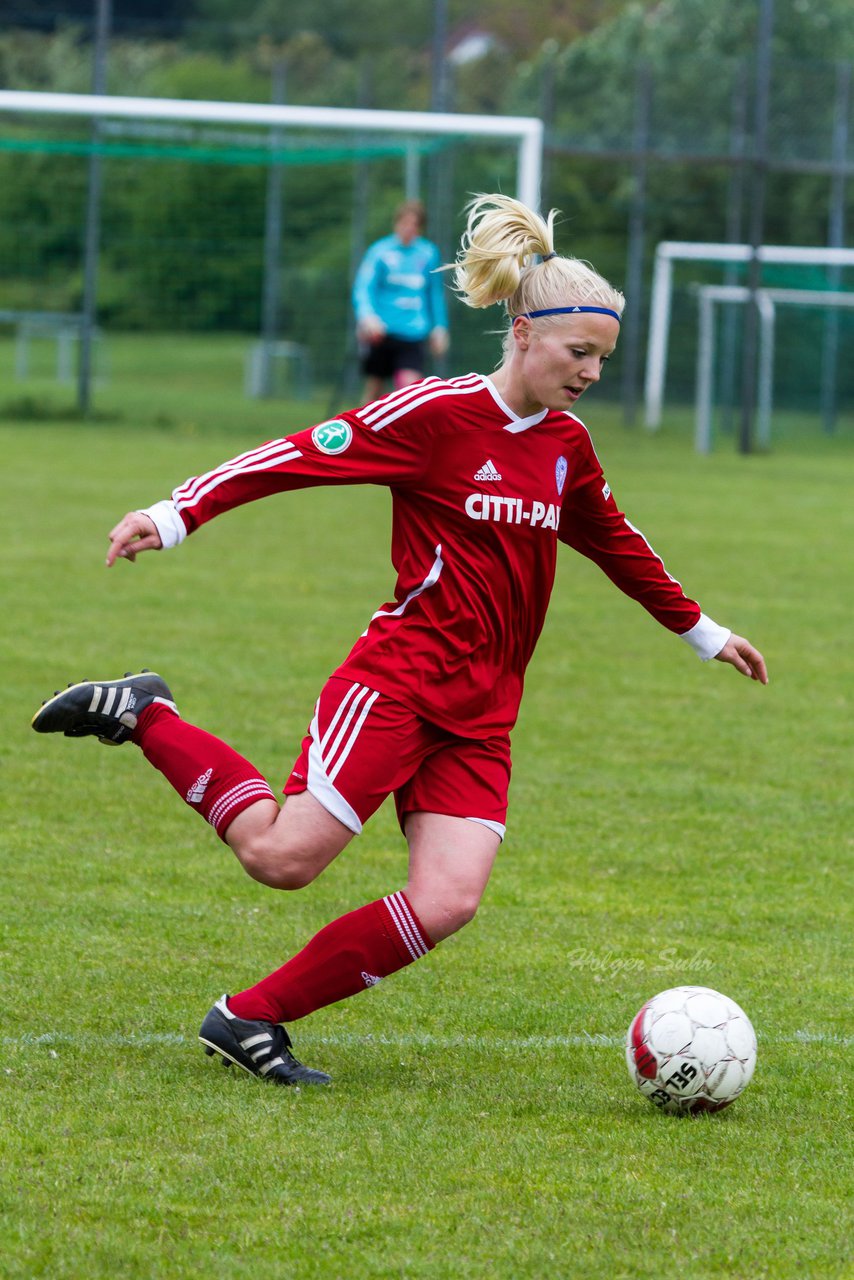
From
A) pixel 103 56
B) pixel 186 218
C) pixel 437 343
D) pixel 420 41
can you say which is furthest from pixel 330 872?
pixel 420 41

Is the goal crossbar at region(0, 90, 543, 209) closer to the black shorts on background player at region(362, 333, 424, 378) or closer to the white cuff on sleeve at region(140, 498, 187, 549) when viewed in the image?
the black shorts on background player at region(362, 333, 424, 378)

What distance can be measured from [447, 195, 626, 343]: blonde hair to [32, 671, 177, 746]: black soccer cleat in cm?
108

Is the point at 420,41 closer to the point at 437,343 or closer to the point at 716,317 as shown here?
the point at 716,317

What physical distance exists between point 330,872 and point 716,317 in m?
21.4

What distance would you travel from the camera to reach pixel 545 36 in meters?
46.3

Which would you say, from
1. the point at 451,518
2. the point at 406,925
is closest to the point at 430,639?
the point at 451,518

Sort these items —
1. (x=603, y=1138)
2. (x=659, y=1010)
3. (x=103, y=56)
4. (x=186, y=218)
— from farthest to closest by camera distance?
(x=186, y=218), (x=103, y=56), (x=659, y=1010), (x=603, y=1138)

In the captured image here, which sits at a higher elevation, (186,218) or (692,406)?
(186,218)

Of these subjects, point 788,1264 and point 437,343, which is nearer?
point 788,1264

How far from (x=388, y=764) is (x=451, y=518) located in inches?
20.0

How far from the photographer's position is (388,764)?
3701mm

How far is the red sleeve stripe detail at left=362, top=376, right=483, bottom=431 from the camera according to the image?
373 cm

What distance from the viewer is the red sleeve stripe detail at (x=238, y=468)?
361 centimetres

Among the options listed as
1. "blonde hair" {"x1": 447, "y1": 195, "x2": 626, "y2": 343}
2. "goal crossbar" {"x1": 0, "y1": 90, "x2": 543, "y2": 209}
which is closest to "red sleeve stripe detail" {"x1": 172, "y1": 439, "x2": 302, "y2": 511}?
"blonde hair" {"x1": 447, "y1": 195, "x2": 626, "y2": 343}
